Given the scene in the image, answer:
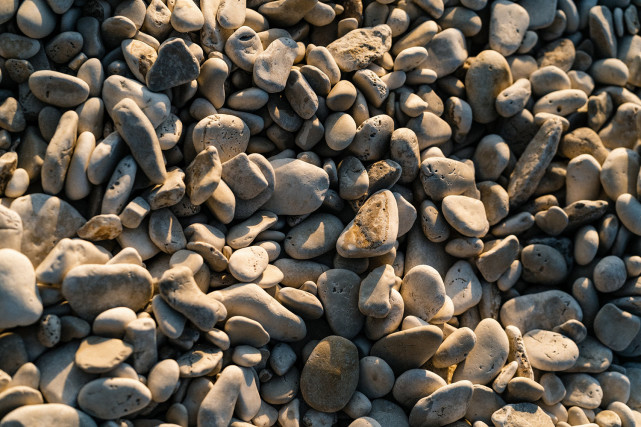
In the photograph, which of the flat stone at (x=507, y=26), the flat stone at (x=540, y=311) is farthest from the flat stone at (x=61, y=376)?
the flat stone at (x=507, y=26)

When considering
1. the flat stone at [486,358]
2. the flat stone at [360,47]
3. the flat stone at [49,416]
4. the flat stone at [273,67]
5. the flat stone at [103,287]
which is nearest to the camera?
the flat stone at [49,416]

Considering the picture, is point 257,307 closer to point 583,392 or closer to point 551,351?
point 551,351

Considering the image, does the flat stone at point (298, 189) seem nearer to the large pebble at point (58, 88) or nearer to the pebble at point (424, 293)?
the pebble at point (424, 293)

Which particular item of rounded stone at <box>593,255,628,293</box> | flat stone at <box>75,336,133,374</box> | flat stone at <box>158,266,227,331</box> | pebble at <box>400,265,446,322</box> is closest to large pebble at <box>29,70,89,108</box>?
flat stone at <box>158,266,227,331</box>

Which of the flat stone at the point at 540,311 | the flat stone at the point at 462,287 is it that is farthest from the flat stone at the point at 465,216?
the flat stone at the point at 540,311

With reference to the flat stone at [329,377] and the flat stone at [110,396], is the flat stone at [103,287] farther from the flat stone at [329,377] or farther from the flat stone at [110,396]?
the flat stone at [329,377]

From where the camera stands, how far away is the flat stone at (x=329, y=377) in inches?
66.8

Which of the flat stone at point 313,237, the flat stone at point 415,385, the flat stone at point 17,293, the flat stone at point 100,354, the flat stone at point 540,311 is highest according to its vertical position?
the flat stone at point 17,293

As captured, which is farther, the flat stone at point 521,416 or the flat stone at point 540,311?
the flat stone at point 540,311

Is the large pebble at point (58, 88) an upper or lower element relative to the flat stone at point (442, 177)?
upper

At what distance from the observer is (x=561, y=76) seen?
7.37 ft

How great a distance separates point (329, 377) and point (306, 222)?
51 cm

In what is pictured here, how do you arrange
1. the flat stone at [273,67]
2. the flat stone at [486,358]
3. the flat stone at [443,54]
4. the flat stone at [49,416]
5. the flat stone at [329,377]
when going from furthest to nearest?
1. the flat stone at [443,54]
2. the flat stone at [273,67]
3. the flat stone at [486,358]
4. the flat stone at [329,377]
5. the flat stone at [49,416]

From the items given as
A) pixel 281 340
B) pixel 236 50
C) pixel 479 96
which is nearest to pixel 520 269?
pixel 479 96
